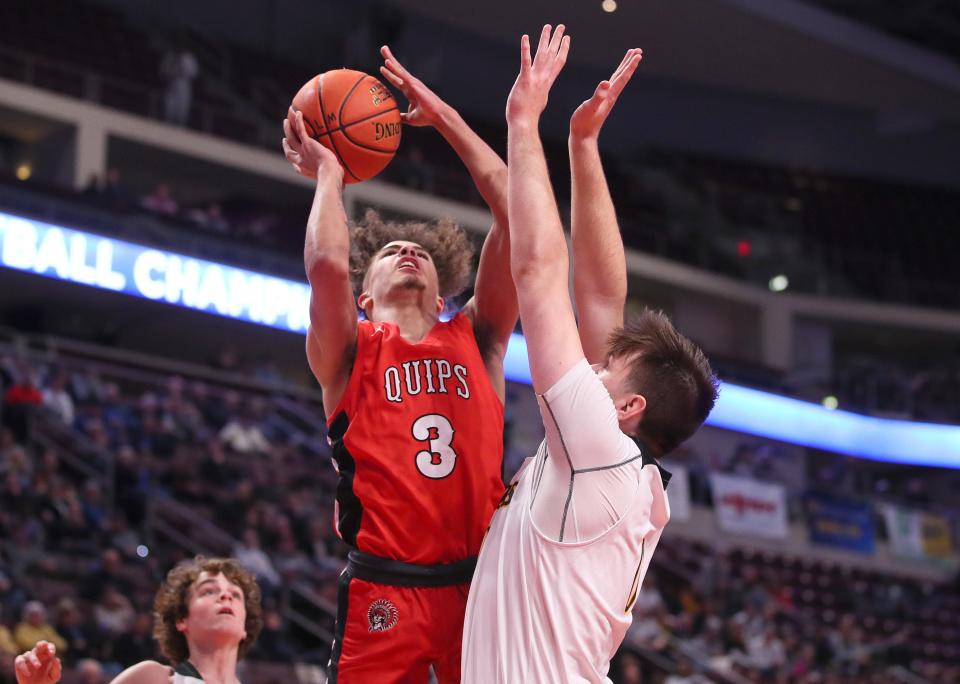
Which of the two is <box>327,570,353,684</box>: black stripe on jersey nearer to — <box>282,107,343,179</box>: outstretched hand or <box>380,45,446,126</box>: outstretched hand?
<box>282,107,343,179</box>: outstretched hand

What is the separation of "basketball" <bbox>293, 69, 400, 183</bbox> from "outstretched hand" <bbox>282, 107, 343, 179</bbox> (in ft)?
0.12

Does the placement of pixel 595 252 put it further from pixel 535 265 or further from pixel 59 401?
pixel 59 401

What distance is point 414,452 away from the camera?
3.74 metres

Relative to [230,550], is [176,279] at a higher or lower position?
higher

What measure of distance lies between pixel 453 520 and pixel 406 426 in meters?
0.30

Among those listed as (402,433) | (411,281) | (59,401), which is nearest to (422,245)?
(411,281)

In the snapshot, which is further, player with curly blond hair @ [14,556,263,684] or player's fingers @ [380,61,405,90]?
player with curly blond hair @ [14,556,263,684]

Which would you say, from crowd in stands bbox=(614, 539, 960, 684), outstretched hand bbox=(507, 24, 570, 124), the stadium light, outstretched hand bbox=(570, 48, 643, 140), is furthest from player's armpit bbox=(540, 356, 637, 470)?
the stadium light

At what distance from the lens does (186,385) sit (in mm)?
14867

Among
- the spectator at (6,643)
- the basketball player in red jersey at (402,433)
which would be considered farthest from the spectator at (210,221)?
the basketball player in red jersey at (402,433)

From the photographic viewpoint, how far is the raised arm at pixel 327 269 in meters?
3.65

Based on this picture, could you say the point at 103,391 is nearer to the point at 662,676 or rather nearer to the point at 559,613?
the point at 662,676

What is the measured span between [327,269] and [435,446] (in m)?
0.59

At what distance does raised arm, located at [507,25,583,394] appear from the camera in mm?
2994
